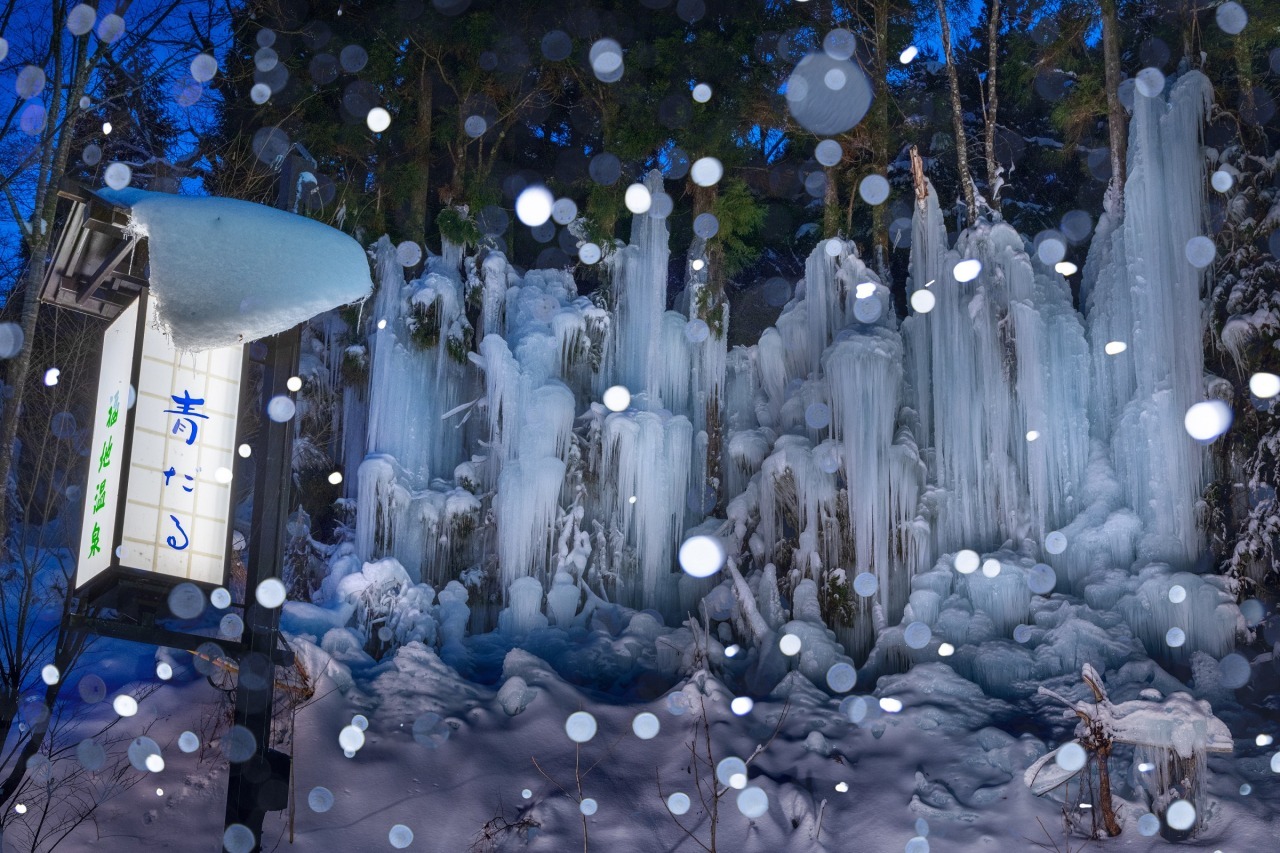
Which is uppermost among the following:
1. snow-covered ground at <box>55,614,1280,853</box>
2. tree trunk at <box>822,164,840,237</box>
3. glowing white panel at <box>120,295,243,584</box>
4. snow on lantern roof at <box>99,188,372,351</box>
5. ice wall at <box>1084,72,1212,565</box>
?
tree trunk at <box>822,164,840,237</box>

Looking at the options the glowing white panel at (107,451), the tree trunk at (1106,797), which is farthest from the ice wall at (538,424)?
the glowing white panel at (107,451)

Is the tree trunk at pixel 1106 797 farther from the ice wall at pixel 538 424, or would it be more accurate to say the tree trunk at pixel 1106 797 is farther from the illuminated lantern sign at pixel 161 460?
the illuminated lantern sign at pixel 161 460

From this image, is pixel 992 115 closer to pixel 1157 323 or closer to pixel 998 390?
pixel 1157 323

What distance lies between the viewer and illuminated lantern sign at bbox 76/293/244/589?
4898 mm

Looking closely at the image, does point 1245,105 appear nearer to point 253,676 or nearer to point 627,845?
point 627,845

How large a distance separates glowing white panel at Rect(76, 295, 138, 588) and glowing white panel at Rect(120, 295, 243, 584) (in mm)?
77

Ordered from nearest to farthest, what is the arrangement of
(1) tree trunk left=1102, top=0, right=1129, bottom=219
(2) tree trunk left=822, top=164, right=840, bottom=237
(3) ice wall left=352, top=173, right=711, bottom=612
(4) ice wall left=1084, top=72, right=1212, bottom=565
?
(4) ice wall left=1084, top=72, right=1212, bottom=565 < (3) ice wall left=352, top=173, right=711, bottom=612 < (1) tree trunk left=1102, top=0, right=1129, bottom=219 < (2) tree trunk left=822, top=164, right=840, bottom=237

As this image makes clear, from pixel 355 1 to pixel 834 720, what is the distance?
1120cm

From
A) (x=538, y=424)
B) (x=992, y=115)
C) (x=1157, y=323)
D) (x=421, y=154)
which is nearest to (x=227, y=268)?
(x=538, y=424)

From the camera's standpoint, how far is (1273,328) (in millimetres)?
11805

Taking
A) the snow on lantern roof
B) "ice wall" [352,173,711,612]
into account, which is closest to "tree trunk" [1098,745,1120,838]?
"ice wall" [352,173,711,612]

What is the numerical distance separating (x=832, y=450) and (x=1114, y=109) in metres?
5.47

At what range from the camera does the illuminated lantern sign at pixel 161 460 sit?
16.1ft

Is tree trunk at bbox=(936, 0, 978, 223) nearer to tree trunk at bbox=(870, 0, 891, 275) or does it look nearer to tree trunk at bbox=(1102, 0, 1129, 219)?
tree trunk at bbox=(870, 0, 891, 275)
